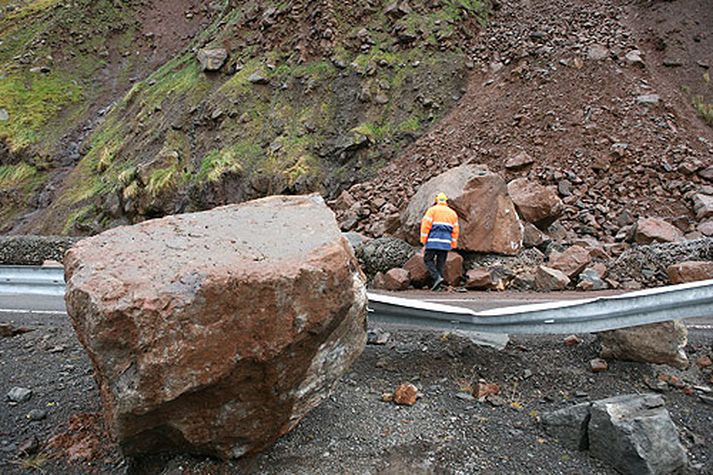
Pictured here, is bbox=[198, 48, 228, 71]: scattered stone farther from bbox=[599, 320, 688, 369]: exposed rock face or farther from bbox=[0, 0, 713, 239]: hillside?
bbox=[599, 320, 688, 369]: exposed rock face

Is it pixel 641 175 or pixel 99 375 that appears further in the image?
pixel 641 175

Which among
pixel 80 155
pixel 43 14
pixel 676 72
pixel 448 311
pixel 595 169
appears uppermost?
pixel 448 311

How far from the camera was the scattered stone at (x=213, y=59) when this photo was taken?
18.7m

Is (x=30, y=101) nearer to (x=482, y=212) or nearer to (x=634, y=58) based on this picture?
(x=482, y=212)

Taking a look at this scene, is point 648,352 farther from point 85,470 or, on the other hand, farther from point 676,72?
point 676,72

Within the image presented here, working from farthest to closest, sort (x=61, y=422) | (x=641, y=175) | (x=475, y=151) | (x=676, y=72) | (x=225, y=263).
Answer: (x=676, y=72), (x=475, y=151), (x=641, y=175), (x=61, y=422), (x=225, y=263)

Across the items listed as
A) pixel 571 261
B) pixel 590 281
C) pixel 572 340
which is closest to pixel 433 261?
pixel 571 261

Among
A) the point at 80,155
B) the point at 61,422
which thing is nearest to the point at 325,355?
the point at 61,422

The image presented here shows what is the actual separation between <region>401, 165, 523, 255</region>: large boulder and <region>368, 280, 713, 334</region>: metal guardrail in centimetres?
497

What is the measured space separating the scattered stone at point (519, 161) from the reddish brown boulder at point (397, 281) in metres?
5.63

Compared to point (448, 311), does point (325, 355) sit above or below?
above

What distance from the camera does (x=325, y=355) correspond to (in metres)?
3.20

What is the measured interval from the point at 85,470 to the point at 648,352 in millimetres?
4127

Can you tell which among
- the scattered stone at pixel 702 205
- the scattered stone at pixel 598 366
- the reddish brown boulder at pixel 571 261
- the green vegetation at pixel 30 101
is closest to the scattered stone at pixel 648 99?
the scattered stone at pixel 702 205
